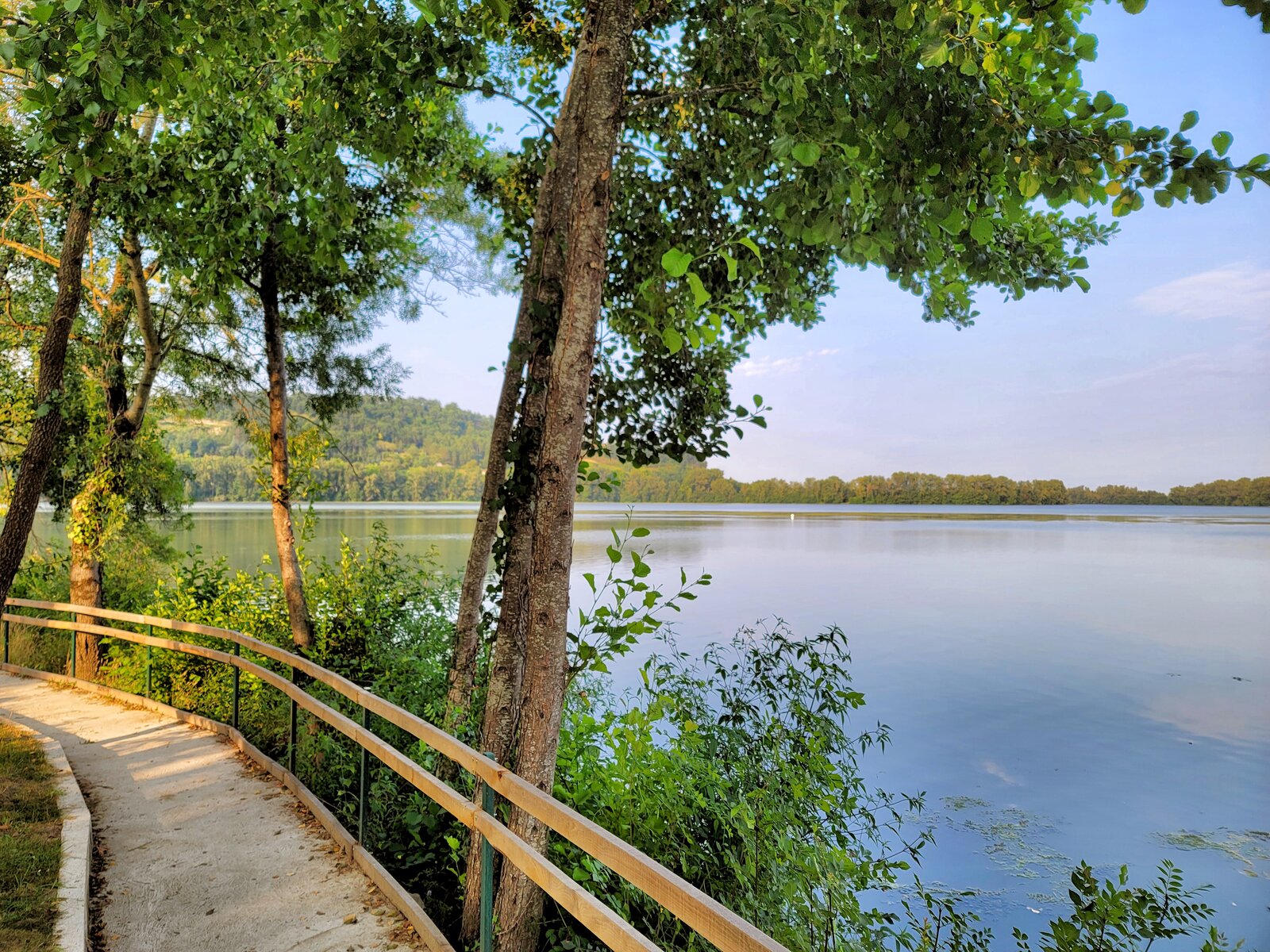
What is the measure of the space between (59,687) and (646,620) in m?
7.95

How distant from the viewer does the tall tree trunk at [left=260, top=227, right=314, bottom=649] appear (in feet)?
25.7

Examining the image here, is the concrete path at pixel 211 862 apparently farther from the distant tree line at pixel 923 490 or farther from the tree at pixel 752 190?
the distant tree line at pixel 923 490

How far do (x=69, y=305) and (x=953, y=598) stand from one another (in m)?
34.4

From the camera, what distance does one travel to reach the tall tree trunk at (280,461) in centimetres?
783

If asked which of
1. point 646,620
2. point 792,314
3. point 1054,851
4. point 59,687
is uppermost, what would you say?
point 792,314

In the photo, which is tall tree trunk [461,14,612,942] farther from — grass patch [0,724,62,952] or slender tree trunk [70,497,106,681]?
slender tree trunk [70,497,106,681]

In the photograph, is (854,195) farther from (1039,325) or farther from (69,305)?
(1039,325)

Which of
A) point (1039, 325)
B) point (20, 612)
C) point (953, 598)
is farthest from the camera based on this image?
point (1039, 325)

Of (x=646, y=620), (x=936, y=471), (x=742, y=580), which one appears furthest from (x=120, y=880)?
(x=936, y=471)

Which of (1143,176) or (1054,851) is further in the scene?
(1054,851)

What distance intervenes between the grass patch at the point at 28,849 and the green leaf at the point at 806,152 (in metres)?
3.87

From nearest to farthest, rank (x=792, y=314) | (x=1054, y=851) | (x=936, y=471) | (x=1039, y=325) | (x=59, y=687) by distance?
1. (x=792, y=314)
2. (x=59, y=687)
3. (x=1054, y=851)
4. (x=936, y=471)
5. (x=1039, y=325)

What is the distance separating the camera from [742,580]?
33.9 m

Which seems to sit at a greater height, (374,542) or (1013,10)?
(1013,10)
